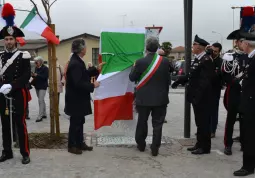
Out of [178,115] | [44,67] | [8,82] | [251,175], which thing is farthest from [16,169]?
[178,115]

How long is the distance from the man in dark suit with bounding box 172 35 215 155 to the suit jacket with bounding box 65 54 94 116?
1.78m

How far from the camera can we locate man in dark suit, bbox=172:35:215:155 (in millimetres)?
6098

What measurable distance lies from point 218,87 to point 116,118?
2.26 metres

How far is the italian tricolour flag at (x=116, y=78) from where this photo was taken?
21.7ft

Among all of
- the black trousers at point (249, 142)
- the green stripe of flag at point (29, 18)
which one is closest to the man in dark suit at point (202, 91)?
the black trousers at point (249, 142)

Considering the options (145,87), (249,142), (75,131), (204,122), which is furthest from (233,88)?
(75,131)

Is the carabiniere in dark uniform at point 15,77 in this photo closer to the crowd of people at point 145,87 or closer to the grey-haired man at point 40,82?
the crowd of people at point 145,87

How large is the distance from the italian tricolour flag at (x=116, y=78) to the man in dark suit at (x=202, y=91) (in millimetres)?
1125

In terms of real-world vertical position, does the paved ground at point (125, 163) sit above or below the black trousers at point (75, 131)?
below

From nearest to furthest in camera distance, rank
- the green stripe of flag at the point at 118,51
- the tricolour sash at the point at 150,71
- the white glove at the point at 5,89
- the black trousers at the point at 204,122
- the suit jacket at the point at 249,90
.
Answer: the suit jacket at the point at 249,90
the white glove at the point at 5,89
the tricolour sash at the point at 150,71
the black trousers at the point at 204,122
the green stripe of flag at the point at 118,51

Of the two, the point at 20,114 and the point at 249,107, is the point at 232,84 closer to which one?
the point at 249,107

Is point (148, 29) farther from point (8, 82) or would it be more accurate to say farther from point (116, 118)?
point (8, 82)

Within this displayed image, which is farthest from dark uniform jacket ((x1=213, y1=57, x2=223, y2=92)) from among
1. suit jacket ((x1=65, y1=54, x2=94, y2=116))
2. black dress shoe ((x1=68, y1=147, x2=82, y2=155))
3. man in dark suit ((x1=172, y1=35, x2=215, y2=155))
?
black dress shoe ((x1=68, y1=147, x2=82, y2=155))

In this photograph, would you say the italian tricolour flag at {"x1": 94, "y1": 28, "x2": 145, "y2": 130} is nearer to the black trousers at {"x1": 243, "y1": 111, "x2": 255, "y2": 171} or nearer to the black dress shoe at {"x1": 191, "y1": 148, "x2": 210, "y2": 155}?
the black dress shoe at {"x1": 191, "y1": 148, "x2": 210, "y2": 155}
